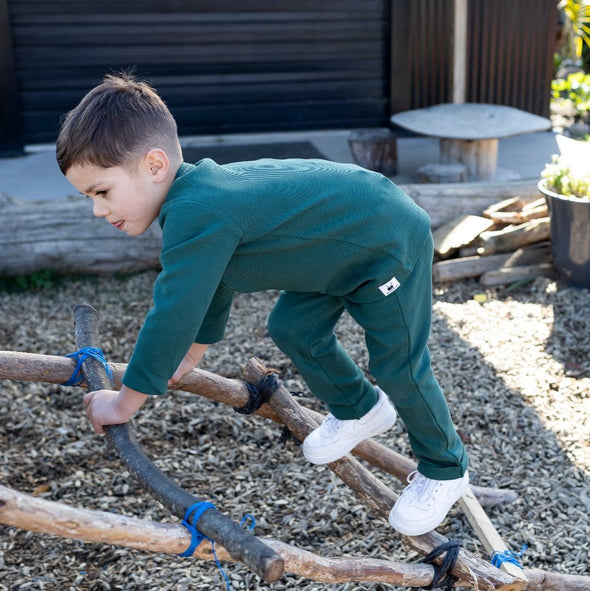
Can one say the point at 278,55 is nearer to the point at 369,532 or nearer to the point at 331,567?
the point at 369,532

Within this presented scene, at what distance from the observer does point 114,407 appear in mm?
1967

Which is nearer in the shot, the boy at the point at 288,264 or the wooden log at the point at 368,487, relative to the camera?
the boy at the point at 288,264

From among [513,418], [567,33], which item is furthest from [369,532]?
[567,33]

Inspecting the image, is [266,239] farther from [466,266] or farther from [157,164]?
[466,266]

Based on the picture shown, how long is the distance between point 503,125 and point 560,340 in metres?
2.54

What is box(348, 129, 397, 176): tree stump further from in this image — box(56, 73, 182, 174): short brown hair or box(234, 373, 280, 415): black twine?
box(56, 73, 182, 174): short brown hair

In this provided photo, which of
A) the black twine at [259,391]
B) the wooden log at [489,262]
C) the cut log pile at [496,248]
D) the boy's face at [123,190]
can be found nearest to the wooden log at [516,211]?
the cut log pile at [496,248]

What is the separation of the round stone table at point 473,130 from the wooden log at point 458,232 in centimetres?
79

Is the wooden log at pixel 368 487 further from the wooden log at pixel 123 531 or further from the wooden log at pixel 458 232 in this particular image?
the wooden log at pixel 458 232

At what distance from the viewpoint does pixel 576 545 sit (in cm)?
312

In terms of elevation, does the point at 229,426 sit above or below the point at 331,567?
below

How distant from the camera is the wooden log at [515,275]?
5508mm

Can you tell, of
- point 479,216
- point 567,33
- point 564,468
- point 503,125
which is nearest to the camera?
point 564,468

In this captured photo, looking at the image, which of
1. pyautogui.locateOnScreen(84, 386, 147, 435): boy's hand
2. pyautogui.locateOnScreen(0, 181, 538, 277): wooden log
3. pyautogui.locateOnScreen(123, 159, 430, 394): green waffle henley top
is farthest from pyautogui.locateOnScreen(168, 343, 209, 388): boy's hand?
pyautogui.locateOnScreen(0, 181, 538, 277): wooden log
